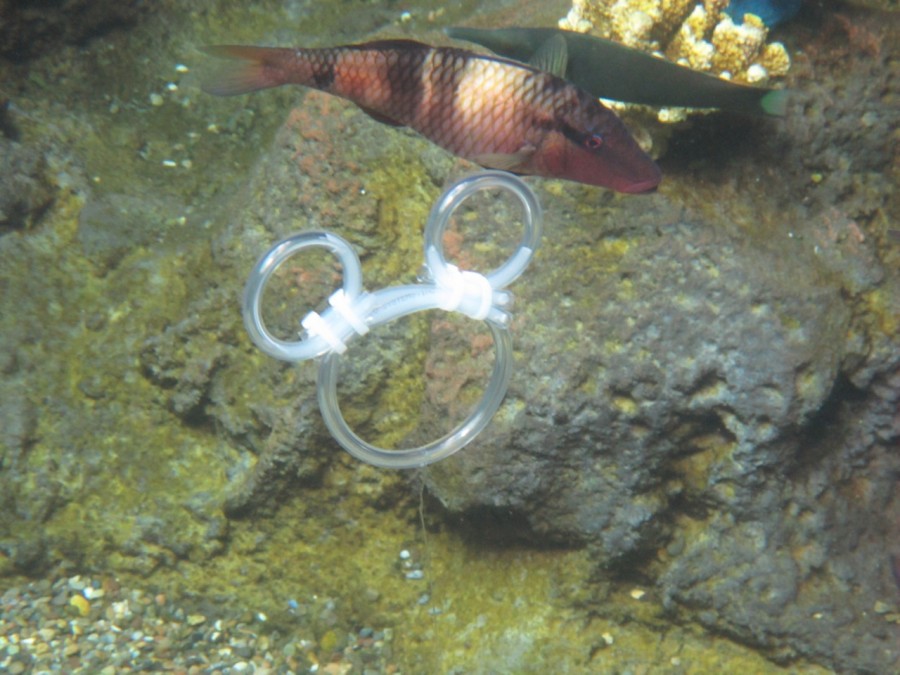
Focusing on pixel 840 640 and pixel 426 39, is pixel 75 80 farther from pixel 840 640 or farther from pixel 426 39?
pixel 840 640

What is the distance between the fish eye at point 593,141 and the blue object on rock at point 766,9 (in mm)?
1072

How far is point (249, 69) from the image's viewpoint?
6.21ft

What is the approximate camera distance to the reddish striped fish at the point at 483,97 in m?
1.86

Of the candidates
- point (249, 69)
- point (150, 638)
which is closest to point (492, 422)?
point (249, 69)

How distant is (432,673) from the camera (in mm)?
2465

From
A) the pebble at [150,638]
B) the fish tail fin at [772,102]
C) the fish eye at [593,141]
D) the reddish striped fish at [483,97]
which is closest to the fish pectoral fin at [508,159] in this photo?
the reddish striped fish at [483,97]

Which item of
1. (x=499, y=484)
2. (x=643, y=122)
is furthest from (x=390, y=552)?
(x=643, y=122)

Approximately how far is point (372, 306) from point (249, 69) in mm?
763

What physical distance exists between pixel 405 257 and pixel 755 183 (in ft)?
4.21

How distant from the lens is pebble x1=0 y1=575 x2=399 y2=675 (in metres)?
2.54

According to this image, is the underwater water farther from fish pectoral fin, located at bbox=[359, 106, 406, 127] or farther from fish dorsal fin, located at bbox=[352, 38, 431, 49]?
fish dorsal fin, located at bbox=[352, 38, 431, 49]

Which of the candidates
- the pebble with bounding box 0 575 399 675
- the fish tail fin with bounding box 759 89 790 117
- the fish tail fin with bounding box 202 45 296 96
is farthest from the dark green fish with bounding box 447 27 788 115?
the pebble with bounding box 0 575 399 675

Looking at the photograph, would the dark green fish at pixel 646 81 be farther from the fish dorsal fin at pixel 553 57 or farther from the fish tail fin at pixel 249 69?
the fish tail fin at pixel 249 69

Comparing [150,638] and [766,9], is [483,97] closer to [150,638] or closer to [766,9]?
[766,9]
